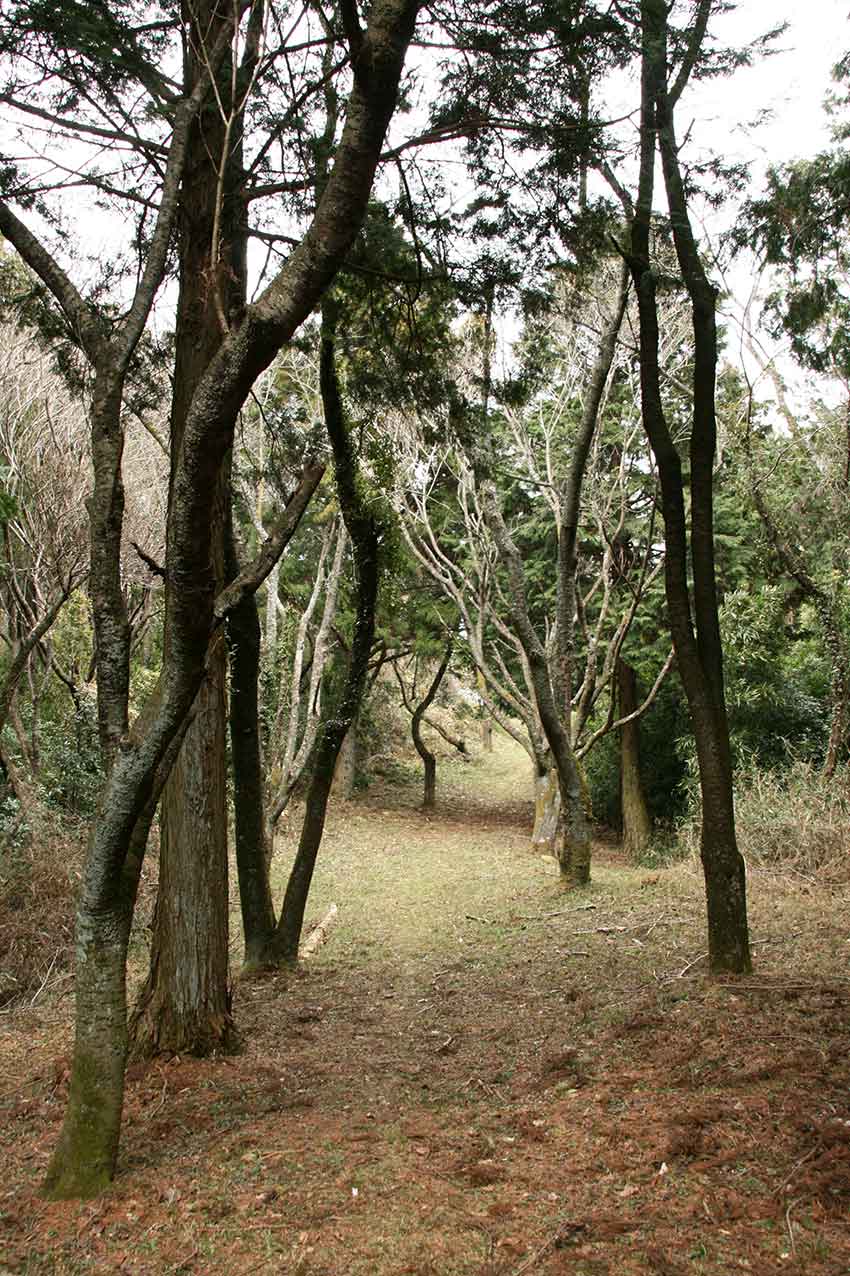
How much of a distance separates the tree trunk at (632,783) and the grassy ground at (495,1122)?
8635mm

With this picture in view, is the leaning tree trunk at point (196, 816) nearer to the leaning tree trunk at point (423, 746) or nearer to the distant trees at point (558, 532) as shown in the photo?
the distant trees at point (558, 532)

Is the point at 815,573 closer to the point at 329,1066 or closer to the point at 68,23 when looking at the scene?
the point at 329,1066

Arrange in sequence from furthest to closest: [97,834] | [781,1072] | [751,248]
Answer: [751,248] < [781,1072] < [97,834]

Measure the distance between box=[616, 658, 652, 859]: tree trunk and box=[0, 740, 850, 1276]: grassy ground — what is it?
864 cm

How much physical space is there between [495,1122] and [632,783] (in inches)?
525

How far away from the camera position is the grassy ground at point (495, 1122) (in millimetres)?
3211

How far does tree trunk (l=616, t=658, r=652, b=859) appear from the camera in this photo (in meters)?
17.1

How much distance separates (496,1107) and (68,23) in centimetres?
633

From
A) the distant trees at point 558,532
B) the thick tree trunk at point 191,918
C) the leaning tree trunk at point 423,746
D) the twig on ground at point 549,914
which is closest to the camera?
the thick tree trunk at point 191,918

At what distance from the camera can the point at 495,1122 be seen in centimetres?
444

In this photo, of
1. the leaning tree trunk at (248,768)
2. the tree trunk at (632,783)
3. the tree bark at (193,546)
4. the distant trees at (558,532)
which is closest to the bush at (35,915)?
the leaning tree trunk at (248,768)

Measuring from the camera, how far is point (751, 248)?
23.1 feet

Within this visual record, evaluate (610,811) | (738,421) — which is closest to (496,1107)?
(738,421)

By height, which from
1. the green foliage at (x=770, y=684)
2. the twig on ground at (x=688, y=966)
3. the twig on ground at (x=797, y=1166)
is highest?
the green foliage at (x=770, y=684)
